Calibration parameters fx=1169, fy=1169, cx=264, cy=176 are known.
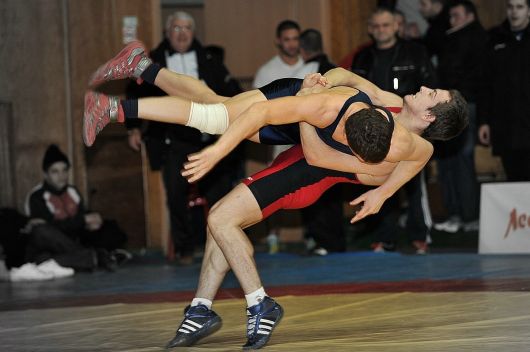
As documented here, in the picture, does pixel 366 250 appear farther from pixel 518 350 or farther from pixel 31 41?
pixel 518 350

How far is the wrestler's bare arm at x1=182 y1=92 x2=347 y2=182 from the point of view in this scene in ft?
16.2

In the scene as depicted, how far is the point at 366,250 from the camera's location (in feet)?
30.8

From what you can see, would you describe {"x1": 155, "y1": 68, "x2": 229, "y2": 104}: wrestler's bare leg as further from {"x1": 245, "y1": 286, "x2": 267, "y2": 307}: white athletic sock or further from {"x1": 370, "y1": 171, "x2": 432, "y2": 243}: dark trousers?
{"x1": 370, "y1": 171, "x2": 432, "y2": 243}: dark trousers

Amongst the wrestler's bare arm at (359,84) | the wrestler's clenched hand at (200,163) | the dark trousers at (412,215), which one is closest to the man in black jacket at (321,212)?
the dark trousers at (412,215)

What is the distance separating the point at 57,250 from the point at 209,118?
143 inches

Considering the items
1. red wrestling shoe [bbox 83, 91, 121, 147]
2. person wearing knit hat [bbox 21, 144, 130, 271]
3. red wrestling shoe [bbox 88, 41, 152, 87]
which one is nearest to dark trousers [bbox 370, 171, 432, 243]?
person wearing knit hat [bbox 21, 144, 130, 271]

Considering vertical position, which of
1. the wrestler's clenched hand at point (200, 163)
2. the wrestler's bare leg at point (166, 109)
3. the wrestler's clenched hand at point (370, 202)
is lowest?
the wrestler's clenched hand at point (370, 202)

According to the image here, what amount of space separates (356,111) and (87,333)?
1.82 metres

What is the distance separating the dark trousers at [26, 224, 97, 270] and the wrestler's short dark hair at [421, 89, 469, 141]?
3.77m

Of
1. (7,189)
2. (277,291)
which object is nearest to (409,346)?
(277,291)

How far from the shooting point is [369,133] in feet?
17.2

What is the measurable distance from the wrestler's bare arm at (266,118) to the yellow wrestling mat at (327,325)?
957 millimetres

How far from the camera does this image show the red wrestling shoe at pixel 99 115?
5.61 metres

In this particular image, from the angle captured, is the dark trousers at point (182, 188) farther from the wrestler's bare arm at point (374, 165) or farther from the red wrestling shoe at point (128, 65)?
the wrestler's bare arm at point (374, 165)
